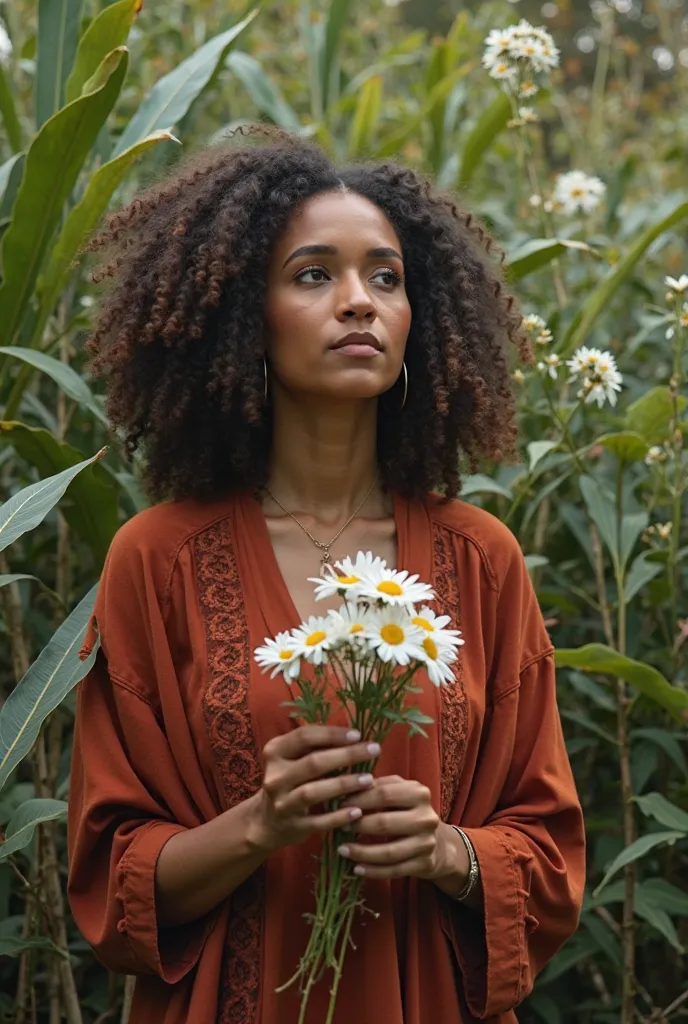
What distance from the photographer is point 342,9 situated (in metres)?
2.80

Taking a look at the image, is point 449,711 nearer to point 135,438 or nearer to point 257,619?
point 257,619

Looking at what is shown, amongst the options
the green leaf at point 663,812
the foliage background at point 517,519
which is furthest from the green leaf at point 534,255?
the green leaf at point 663,812

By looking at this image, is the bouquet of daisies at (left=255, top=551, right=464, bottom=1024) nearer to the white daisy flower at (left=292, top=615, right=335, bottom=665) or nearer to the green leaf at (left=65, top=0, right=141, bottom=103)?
the white daisy flower at (left=292, top=615, right=335, bottom=665)

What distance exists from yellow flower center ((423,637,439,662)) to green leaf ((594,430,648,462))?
0.81 metres

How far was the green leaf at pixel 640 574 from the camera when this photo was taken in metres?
2.05

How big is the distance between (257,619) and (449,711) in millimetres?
234

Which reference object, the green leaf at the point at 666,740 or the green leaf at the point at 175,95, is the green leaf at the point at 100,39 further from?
the green leaf at the point at 666,740

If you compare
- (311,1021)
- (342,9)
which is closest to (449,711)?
(311,1021)

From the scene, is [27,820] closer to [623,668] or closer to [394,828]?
[394,828]

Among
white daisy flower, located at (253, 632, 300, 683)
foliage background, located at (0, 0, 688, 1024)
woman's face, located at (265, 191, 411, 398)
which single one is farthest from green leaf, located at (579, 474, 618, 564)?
white daisy flower, located at (253, 632, 300, 683)

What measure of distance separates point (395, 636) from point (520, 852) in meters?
0.42

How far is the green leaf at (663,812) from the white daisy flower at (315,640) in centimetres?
89

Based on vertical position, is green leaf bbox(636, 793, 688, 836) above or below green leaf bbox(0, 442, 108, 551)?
below

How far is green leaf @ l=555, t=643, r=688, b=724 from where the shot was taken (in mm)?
1791
